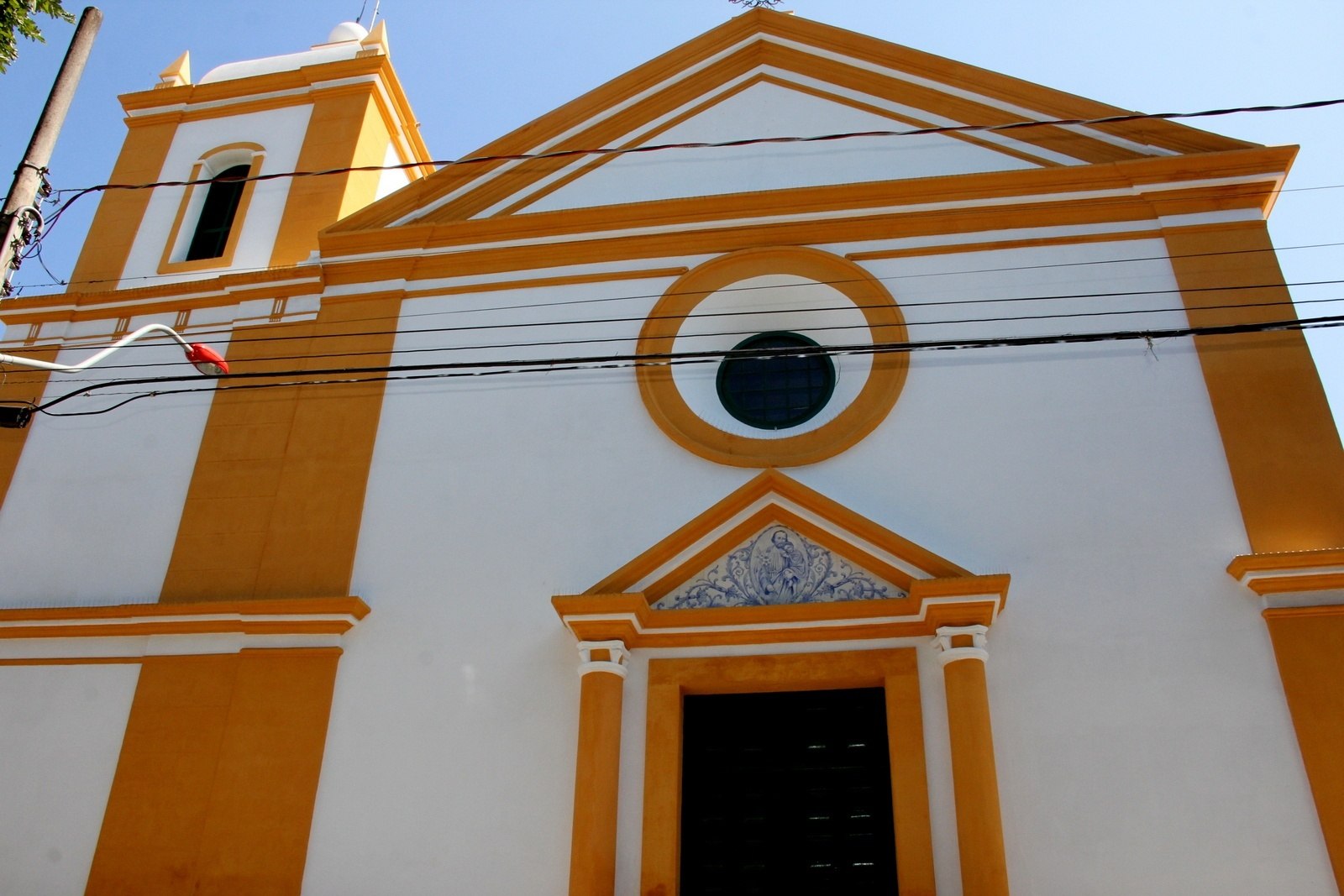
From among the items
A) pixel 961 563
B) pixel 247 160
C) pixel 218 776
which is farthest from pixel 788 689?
pixel 247 160

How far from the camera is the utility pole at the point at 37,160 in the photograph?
267 inches

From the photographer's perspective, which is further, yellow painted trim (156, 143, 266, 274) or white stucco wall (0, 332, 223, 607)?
yellow painted trim (156, 143, 266, 274)

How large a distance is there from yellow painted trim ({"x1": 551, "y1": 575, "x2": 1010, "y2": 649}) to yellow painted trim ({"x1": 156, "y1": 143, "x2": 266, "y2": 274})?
6529 millimetres

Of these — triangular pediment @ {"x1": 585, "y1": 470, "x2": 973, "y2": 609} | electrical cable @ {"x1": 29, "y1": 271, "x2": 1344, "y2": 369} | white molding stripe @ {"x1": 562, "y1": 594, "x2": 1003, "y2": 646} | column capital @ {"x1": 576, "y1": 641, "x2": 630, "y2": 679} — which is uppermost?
electrical cable @ {"x1": 29, "y1": 271, "x2": 1344, "y2": 369}

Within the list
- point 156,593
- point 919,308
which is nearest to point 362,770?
point 156,593

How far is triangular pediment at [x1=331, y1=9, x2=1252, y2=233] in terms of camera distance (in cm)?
1115

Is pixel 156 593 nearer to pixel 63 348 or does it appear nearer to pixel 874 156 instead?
pixel 63 348

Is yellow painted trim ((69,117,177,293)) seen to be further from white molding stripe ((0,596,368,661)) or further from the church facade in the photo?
white molding stripe ((0,596,368,661))

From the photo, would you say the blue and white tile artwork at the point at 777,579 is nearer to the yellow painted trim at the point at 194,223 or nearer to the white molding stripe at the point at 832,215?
the white molding stripe at the point at 832,215

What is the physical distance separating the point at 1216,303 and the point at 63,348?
11458 mm

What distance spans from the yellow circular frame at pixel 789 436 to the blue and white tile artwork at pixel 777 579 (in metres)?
0.79

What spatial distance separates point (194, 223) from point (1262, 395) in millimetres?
11372

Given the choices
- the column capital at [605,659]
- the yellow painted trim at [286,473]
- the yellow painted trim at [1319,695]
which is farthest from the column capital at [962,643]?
the yellow painted trim at [286,473]

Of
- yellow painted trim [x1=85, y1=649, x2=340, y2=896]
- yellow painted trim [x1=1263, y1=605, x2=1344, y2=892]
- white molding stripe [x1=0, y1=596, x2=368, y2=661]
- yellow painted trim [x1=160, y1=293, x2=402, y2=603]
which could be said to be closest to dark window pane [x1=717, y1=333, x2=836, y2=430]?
yellow painted trim [x1=160, y1=293, x2=402, y2=603]
